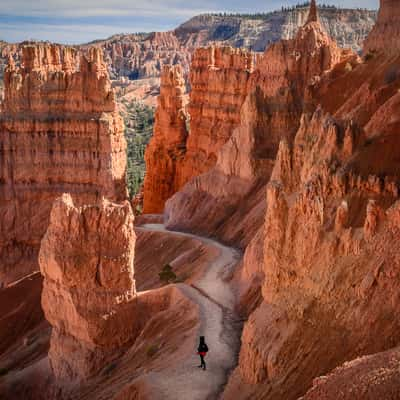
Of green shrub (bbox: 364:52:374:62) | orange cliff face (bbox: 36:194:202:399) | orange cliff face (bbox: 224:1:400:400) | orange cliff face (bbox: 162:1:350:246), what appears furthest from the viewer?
orange cliff face (bbox: 162:1:350:246)

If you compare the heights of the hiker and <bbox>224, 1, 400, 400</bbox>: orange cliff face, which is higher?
<bbox>224, 1, 400, 400</bbox>: orange cliff face

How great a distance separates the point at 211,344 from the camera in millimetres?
25234

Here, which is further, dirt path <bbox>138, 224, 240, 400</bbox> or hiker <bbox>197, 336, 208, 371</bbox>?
hiker <bbox>197, 336, 208, 371</bbox>

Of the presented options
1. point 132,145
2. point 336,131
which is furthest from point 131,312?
point 132,145

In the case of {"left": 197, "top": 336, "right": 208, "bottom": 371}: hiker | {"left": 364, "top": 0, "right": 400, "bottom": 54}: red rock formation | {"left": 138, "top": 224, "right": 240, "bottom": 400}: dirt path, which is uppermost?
{"left": 364, "top": 0, "right": 400, "bottom": 54}: red rock formation

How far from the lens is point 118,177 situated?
52656mm

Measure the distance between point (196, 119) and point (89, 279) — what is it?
37476mm

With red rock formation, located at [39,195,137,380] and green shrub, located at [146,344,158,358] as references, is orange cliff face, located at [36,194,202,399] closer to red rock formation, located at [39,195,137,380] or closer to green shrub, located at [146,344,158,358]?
red rock formation, located at [39,195,137,380]

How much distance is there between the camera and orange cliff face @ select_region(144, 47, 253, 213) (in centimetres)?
6044

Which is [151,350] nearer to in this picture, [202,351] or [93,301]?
[93,301]

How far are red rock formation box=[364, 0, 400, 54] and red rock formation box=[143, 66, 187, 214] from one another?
2595cm

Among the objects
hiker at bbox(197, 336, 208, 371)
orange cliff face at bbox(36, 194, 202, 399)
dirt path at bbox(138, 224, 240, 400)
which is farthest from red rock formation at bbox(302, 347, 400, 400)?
orange cliff face at bbox(36, 194, 202, 399)

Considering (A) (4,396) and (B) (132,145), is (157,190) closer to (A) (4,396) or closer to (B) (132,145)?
(A) (4,396)

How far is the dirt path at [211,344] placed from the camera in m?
21.5
